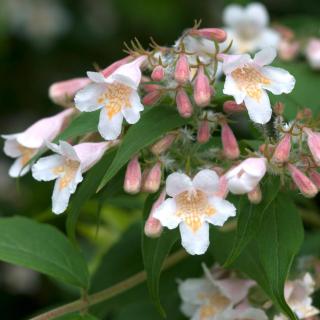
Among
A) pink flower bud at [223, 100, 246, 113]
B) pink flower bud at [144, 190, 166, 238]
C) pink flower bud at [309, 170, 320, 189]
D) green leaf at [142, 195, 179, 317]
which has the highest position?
pink flower bud at [223, 100, 246, 113]

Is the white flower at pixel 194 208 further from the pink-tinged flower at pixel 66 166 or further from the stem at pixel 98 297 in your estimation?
the stem at pixel 98 297

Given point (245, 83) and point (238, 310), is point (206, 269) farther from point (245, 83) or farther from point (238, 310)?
point (245, 83)

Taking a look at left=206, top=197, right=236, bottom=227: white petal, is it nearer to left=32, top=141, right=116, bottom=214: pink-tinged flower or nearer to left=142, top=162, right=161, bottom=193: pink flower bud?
left=142, top=162, right=161, bottom=193: pink flower bud

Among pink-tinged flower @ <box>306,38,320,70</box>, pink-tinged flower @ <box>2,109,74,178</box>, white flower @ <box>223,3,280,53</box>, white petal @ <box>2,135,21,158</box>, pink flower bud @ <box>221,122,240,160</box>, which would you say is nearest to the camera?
pink flower bud @ <box>221,122,240,160</box>

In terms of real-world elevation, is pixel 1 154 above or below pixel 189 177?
below

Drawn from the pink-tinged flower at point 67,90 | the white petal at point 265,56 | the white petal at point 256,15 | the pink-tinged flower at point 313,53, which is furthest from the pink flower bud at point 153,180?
the white petal at point 256,15

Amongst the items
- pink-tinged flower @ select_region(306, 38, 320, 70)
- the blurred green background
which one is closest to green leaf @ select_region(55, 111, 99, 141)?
pink-tinged flower @ select_region(306, 38, 320, 70)

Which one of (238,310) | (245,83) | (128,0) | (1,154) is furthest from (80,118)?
(1,154)
